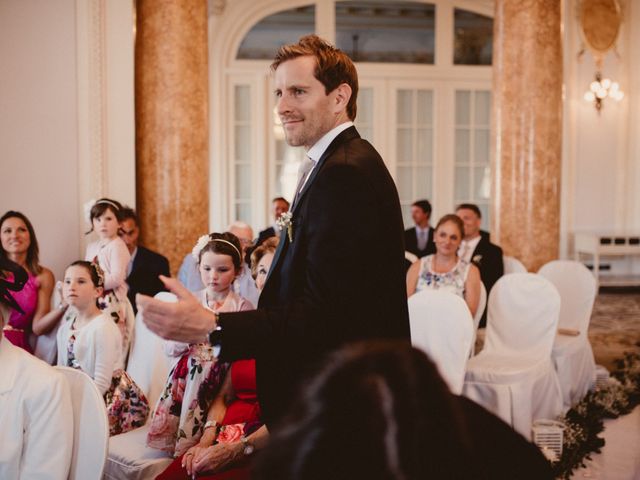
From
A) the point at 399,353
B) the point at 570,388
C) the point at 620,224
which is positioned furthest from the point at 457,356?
the point at 620,224

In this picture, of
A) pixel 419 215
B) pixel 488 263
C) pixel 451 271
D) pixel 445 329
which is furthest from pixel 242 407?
pixel 419 215

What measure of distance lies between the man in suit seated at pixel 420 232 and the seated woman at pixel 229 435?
5.72 metres

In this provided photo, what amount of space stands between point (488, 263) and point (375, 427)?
215 inches

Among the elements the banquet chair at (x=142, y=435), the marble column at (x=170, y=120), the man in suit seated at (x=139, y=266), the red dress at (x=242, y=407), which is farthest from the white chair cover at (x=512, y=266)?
the red dress at (x=242, y=407)

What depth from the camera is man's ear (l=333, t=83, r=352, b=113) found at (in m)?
1.75

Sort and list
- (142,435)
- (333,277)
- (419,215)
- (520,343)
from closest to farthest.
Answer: (333,277) → (142,435) → (520,343) → (419,215)

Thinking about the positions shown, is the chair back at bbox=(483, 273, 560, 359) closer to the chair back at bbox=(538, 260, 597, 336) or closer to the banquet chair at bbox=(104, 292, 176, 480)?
the chair back at bbox=(538, 260, 597, 336)

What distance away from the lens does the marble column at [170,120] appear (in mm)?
6160

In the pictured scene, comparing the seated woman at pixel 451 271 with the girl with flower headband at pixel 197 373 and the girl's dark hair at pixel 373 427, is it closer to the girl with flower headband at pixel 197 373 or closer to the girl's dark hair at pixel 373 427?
the girl with flower headband at pixel 197 373

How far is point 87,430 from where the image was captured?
7.14 feet

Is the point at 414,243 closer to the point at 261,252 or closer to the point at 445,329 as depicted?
the point at 445,329

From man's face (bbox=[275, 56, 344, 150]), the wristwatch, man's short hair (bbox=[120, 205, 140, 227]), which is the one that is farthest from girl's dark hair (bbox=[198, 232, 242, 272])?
man's short hair (bbox=[120, 205, 140, 227])

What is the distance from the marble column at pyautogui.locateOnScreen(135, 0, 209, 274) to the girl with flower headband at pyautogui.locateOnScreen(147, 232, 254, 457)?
3.24m

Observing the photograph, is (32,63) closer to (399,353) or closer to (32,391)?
(32,391)
